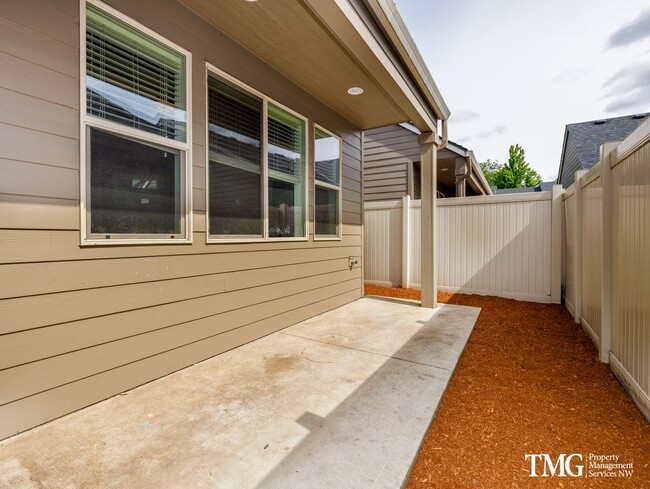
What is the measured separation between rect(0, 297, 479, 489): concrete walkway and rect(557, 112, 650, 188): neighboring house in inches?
447

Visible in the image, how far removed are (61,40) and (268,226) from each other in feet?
6.68

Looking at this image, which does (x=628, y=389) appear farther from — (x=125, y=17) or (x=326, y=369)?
(x=125, y=17)

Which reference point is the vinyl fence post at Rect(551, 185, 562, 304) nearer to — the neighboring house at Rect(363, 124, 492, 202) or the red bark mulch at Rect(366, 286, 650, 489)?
the red bark mulch at Rect(366, 286, 650, 489)

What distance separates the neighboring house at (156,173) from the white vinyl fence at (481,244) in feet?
8.24

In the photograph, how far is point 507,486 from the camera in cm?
132

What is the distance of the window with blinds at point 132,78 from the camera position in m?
1.95

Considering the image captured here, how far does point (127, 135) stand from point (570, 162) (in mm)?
15573

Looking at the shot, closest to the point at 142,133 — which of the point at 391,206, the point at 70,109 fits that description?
the point at 70,109

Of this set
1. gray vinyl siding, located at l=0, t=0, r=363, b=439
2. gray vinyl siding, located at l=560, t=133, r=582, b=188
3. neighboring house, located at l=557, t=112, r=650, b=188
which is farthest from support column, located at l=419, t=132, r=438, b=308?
gray vinyl siding, located at l=560, t=133, r=582, b=188

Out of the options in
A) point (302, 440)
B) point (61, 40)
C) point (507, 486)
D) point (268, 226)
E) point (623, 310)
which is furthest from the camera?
point (268, 226)

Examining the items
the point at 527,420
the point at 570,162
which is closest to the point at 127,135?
the point at 527,420

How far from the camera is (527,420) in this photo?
5.97ft

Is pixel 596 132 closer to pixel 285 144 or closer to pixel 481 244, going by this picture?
pixel 481 244

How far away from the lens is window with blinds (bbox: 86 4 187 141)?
1945 millimetres
